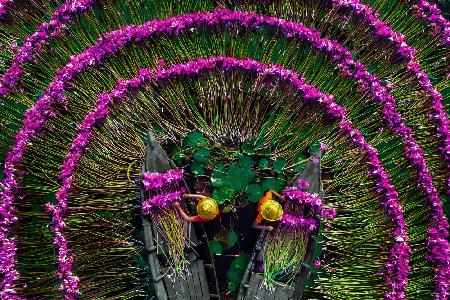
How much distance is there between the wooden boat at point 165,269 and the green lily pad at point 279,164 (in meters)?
0.51

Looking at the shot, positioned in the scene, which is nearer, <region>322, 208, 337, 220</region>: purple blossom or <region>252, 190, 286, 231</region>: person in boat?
<region>252, 190, 286, 231</region>: person in boat

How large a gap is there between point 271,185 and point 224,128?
391 millimetres

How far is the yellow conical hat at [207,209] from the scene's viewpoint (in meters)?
2.37

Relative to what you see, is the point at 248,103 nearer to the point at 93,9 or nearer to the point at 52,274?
the point at 93,9

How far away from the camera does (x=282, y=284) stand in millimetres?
2436

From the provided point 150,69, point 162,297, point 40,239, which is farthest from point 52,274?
point 150,69

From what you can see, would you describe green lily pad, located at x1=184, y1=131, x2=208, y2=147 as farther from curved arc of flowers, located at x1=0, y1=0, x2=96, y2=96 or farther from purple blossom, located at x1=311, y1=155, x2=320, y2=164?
curved arc of flowers, located at x1=0, y1=0, x2=96, y2=96

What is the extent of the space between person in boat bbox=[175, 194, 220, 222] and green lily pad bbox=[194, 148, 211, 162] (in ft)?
0.76

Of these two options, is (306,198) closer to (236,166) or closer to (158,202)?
(236,166)

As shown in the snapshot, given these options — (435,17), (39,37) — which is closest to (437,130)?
(435,17)

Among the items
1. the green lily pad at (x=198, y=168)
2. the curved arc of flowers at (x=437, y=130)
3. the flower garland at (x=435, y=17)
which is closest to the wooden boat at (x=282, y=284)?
the green lily pad at (x=198, y=168)

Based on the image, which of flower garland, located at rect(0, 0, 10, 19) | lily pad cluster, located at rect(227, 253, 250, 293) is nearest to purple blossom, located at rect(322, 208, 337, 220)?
lily pad cluster, located at rect(227, 253, 250, 293)

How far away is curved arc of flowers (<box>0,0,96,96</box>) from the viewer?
269cm

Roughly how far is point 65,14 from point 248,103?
3.72 feet
